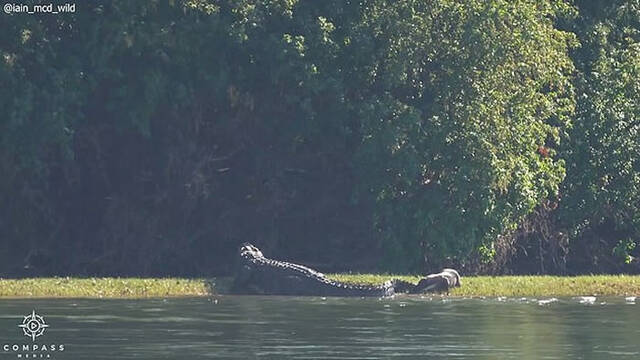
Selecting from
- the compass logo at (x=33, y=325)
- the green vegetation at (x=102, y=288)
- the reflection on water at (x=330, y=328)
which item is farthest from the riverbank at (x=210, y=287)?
the compass logo at (x=33, y=325)

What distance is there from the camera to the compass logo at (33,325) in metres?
26.0

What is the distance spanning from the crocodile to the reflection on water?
2.82ft

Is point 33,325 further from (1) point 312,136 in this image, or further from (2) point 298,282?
(1) point 312,136

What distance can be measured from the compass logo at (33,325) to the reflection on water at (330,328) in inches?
5.6

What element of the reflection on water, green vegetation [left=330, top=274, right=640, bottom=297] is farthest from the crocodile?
the reflection on water

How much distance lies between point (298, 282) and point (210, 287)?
1.85 metres

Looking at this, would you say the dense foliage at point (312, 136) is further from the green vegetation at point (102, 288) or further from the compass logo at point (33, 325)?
the compass logo at point (33, 325)

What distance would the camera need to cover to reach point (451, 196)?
39969mm

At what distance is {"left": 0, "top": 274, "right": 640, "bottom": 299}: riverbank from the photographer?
3474 centimetres

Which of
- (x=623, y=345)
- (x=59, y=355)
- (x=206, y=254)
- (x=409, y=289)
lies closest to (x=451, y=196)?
(x=409, y=289)

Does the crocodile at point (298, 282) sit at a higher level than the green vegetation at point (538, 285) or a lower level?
higher

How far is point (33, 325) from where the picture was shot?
89.0 ft

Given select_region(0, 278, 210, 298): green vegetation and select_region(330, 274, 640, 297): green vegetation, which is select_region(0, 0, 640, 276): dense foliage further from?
select_region(0, 278, 210, 298): green vegetation

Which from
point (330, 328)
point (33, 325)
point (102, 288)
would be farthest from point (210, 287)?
point (33, 325)
